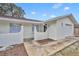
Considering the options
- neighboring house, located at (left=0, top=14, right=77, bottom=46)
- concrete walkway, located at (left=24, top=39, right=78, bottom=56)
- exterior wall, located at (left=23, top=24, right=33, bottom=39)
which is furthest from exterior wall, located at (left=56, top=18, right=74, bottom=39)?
exterior wall, located at (left=23, top=24, right=33, bottom=39)

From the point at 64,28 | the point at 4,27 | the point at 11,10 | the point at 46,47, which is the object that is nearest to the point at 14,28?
the point at 4,27

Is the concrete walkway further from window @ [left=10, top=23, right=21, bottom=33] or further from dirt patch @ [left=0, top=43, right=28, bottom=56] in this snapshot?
window @ [left=10, top=23, right=21, bottom=33]

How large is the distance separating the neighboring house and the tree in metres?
0.08

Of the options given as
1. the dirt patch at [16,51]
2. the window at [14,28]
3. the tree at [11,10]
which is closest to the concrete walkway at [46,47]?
the dirt patch at [16,51]

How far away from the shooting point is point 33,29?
292cm

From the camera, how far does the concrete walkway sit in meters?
2.79

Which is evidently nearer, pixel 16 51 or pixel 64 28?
pixel 16 51

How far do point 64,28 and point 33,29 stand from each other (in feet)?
2.06

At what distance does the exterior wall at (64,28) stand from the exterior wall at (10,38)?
29.5 inches

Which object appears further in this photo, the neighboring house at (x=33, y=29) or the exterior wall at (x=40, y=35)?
the exterior wall at (x=40, y=35)

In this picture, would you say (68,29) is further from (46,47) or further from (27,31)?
(27,31)

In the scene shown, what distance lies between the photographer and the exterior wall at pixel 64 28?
2.91 meters

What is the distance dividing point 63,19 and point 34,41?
0.72 metres

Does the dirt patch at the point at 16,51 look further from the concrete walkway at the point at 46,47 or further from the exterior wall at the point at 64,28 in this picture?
the exterior wall at the point at 64,28
